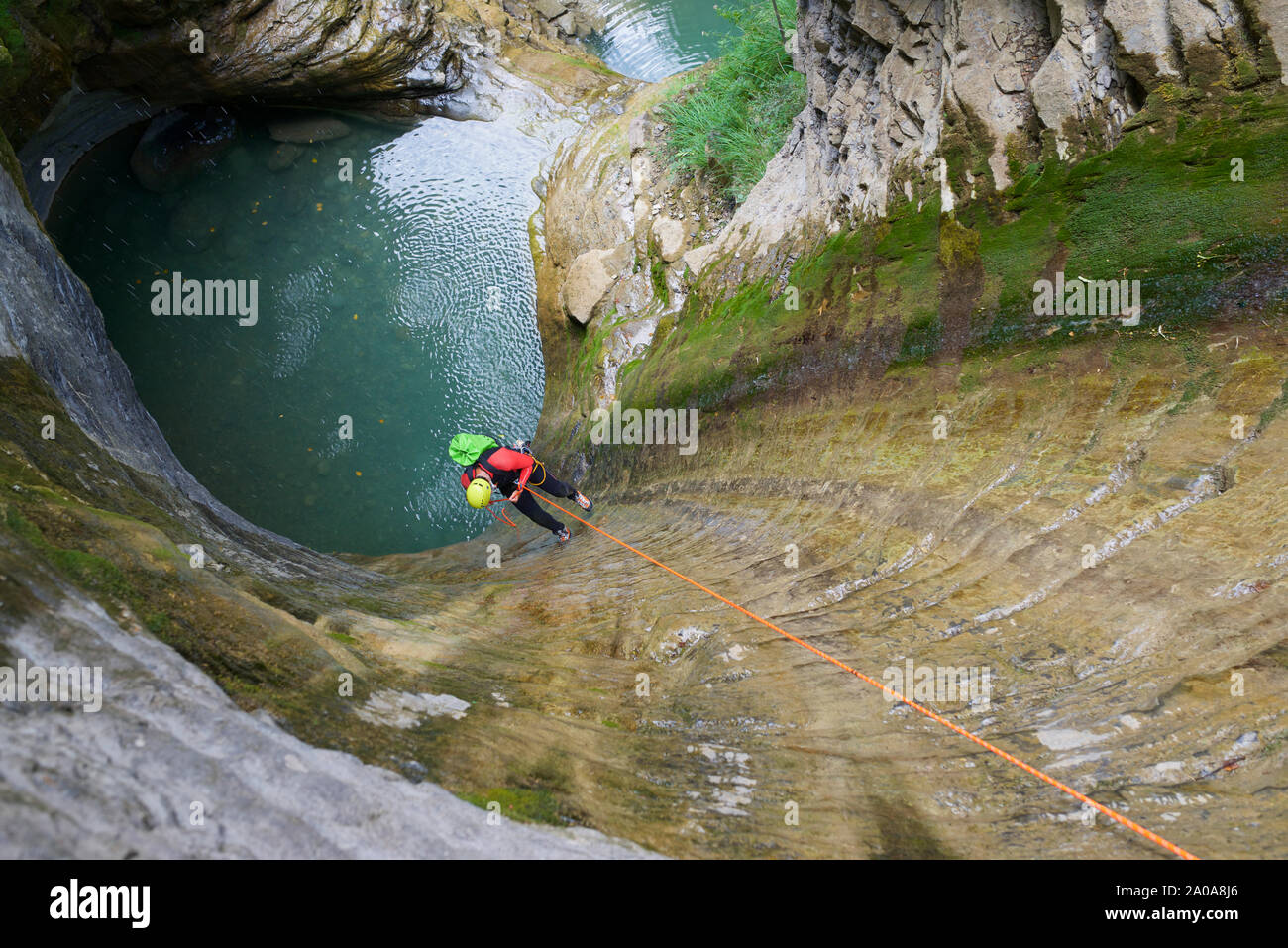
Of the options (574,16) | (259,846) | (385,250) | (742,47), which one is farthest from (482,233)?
(259,846)

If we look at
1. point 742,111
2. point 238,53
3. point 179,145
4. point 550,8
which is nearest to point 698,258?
point 742,111

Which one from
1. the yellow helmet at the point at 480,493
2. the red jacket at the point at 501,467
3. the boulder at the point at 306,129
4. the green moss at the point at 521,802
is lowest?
the green moss at the point at 521,802

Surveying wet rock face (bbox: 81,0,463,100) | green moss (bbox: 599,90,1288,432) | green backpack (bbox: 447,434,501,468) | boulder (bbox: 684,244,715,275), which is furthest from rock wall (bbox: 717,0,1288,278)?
wet rock face (bbox: 81,0,463,100)

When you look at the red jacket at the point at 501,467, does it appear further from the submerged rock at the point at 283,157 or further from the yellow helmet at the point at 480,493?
the submerged rock at the point at 283,157

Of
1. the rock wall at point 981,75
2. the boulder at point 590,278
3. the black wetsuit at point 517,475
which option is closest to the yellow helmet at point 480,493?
the black wetsuit at point 517,475

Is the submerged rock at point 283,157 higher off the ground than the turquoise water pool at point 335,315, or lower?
higher

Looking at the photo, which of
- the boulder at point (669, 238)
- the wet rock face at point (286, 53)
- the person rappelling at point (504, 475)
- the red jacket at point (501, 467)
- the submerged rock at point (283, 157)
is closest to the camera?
the person rappelling at point (504, 475)

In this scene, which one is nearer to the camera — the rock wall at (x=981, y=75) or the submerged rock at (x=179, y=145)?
the rock wall at (x=981, y=75)
